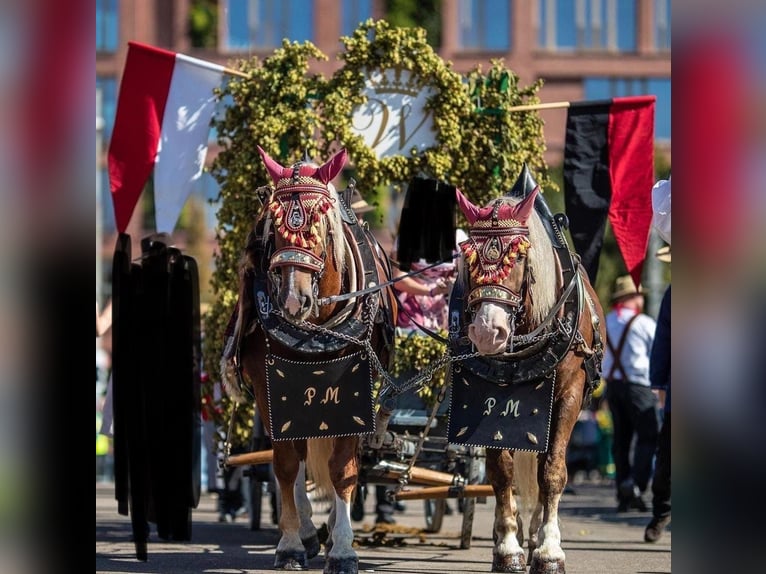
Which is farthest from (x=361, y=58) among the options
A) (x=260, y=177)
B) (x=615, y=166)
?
(x=615, y=166)

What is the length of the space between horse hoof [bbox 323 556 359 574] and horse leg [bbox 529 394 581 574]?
937mm

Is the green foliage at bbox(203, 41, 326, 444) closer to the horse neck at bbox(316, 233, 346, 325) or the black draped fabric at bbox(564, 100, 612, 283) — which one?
the black draped fabric at bbox(564, 100, 612, 283)

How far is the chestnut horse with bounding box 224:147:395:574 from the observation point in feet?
21.7

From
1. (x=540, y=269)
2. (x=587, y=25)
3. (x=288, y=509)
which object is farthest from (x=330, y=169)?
(x=587, y=25)

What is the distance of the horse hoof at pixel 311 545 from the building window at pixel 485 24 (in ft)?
138

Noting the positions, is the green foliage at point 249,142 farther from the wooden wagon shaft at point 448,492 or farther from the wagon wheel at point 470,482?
the wagon wheel at point 470,482

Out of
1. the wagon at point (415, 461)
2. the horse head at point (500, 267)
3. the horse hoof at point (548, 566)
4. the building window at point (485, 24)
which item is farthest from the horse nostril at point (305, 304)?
the building window at point (485, 24)

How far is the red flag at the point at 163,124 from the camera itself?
9273 mm

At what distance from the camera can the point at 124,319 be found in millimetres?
7992

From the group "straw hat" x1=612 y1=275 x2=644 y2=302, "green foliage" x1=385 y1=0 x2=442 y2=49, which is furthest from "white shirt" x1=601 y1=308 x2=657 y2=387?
"green foliage" x1=385 y1=0 x2=442 y2=49

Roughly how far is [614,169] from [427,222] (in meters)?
1.44
